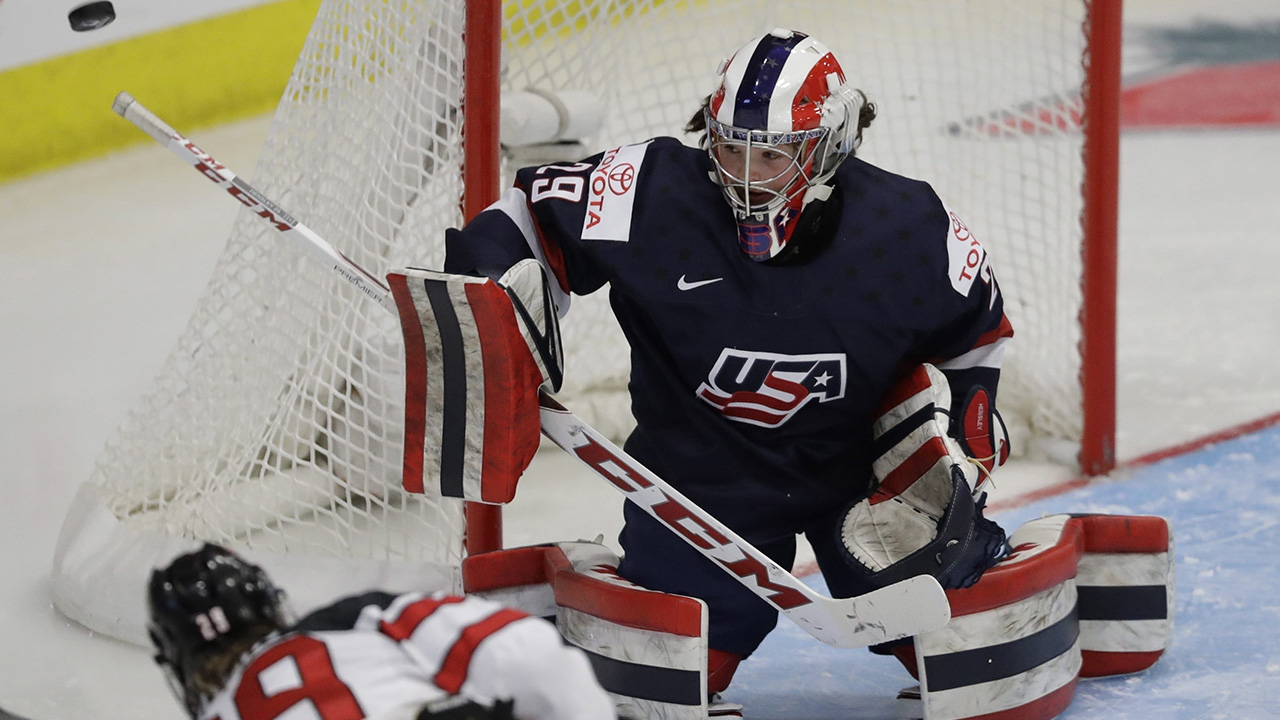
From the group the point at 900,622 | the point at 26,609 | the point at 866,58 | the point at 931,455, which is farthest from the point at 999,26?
the point at 26,609

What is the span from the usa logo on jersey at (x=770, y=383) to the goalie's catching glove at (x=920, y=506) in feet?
0.38

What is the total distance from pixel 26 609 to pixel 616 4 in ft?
5.19

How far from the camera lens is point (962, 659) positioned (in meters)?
2.16

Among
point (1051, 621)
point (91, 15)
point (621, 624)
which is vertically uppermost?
point (91, 15)

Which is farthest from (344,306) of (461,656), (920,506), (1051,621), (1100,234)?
(1100,234)

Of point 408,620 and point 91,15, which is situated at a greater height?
point 91,15

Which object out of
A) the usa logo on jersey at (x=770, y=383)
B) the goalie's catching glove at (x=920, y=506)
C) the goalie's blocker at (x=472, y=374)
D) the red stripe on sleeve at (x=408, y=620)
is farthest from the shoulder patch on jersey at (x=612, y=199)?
the red stripe on sleeve at (x=408, y=620)

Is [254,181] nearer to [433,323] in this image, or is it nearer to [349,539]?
[349,539]

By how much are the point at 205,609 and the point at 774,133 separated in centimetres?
101

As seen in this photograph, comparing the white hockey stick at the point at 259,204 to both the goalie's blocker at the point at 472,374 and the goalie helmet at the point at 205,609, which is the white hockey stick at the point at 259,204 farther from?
the goalie helmet at the point at 205,609

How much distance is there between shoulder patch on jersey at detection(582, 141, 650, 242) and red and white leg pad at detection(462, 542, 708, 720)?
48 cm

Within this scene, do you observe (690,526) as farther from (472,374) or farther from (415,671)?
(415,671)

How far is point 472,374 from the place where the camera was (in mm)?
2082

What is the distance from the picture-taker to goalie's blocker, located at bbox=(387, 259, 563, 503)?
2051mm
